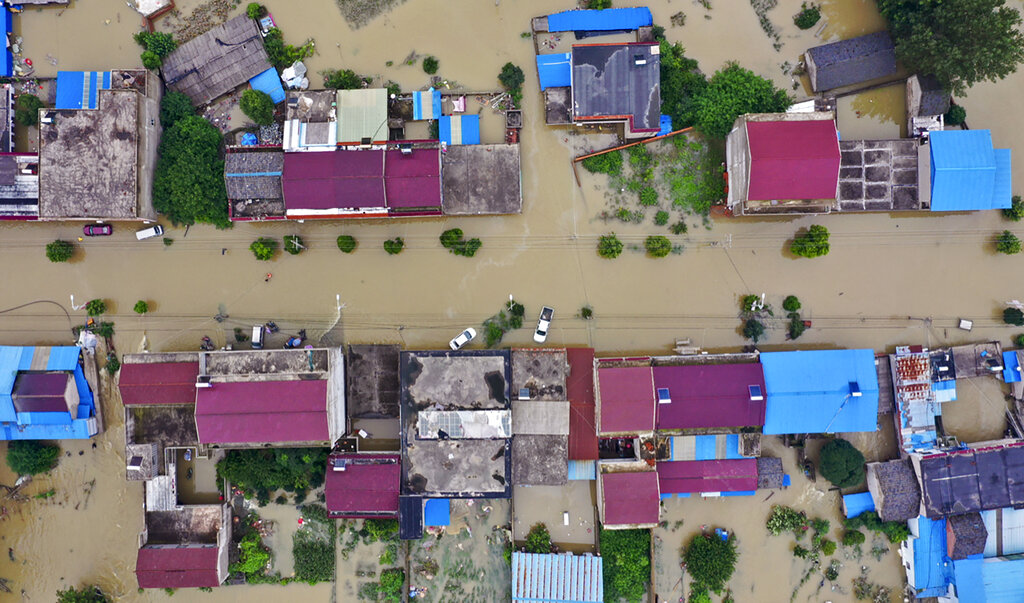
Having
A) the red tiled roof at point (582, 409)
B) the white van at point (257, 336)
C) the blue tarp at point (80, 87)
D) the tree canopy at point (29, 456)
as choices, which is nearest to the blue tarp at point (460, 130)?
the red tiled roof at point (582, 409)

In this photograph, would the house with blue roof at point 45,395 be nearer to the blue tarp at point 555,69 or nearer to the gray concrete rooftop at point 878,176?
the blue tarp at point 555,69

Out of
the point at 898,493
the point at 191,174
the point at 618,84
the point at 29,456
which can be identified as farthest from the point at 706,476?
the point at 29,456

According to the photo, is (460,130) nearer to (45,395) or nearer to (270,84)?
(270,84)

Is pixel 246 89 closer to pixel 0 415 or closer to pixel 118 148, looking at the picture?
pixel 118 148

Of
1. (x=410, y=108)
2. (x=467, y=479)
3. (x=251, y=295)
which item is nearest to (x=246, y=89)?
(x=410, y=108)

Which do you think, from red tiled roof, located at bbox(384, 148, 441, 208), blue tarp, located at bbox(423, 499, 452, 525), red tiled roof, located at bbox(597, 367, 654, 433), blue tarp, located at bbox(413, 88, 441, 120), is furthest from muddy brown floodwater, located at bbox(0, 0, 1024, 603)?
blue tarp, located at bbox(423, 499, 452, 525)

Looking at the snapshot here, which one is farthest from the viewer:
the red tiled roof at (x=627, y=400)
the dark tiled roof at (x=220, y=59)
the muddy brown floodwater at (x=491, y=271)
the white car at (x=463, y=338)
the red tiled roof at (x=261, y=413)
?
the muddy brown floodwater at (x=491, y=271)
